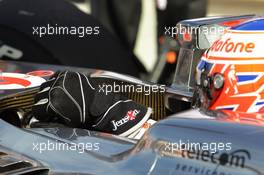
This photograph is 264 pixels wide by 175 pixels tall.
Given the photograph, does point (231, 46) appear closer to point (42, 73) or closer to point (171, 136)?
point (171, 136)

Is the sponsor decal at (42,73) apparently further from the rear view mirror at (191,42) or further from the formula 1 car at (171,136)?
the rear view mirror at (191,42)

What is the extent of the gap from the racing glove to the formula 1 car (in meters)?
0.06

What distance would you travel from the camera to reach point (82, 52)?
11.2ft

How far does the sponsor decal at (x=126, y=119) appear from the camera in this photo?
6.37 ft

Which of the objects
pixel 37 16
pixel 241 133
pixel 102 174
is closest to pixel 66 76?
pixel 102 174

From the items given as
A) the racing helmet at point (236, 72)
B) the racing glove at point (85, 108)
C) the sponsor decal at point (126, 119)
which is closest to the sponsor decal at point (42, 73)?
the racing glove at point (85, 108)

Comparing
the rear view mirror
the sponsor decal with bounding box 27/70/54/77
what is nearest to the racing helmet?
the rear view mirror

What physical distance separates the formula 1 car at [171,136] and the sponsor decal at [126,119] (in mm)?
119

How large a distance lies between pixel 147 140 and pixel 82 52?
192 centimetres

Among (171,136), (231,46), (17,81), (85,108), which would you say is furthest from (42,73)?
(171,136)

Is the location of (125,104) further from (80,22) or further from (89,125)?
(80,22)

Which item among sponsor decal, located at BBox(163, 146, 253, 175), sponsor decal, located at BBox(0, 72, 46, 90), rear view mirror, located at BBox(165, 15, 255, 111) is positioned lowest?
sponsor decal, located at BBox(163, 146, 253, 175)

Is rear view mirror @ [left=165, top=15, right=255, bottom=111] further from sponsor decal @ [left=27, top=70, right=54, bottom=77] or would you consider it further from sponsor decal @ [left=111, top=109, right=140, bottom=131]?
sponsor decal @ [left=27, top=70, right=54, bottom=77]

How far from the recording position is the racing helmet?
174 cm
